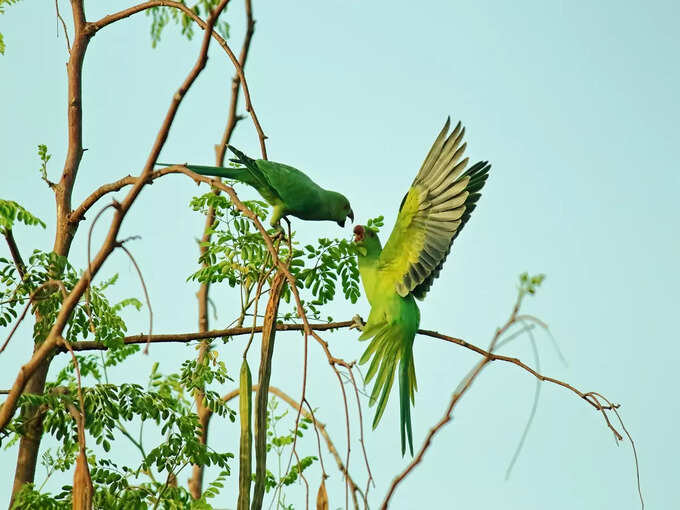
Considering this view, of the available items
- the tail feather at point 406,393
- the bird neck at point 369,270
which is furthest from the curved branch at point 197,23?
the tail feather at point 406,393

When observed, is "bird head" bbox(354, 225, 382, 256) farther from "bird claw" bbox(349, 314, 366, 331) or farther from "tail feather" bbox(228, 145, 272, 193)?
"tail feather" bbox(228, 145, 272, 193)

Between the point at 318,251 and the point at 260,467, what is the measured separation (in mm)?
1676

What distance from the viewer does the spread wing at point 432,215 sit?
151 inches

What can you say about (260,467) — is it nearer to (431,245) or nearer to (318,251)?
(318,251)

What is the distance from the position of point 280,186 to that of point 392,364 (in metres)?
0.93

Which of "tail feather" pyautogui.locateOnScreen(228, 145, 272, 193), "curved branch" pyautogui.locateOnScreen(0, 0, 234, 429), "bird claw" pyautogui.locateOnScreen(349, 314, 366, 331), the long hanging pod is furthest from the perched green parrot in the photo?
→ the long hanging pod

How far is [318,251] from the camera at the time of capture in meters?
3.56

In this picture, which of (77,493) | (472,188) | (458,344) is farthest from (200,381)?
(77,493)

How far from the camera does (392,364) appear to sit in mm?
3768

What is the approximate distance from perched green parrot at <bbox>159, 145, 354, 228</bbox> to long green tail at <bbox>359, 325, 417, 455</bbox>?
62cm

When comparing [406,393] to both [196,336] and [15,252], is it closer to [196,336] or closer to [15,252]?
[196,336]

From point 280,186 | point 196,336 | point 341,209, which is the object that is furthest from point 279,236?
point 341,209

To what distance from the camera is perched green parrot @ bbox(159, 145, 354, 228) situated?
352 cm

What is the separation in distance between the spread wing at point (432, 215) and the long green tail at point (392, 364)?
0.22 meters
